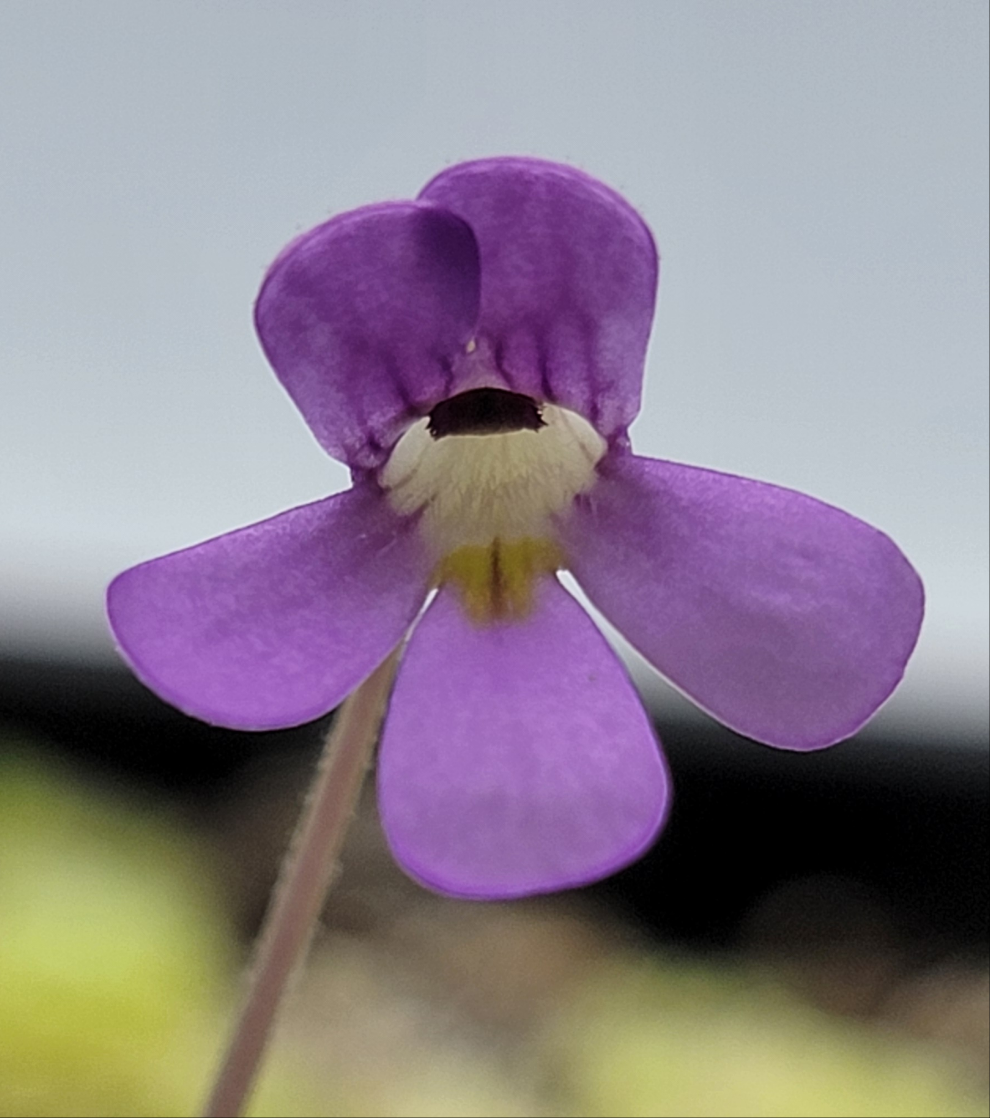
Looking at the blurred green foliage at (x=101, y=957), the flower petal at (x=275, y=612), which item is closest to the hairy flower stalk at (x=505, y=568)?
the flower petal at (x=275, y=612)

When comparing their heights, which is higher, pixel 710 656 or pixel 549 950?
pixel 710 656

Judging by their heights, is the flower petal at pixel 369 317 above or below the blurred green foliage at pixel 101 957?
above

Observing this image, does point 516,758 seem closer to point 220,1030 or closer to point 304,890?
point 304,890

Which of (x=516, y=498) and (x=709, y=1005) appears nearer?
(x=516, y=498)

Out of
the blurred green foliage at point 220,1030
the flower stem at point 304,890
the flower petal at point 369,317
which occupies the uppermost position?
the flower petal at point 369,317

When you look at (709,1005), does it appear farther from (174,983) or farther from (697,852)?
(174,983)

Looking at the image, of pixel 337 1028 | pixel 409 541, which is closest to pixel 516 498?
pixel 409 541

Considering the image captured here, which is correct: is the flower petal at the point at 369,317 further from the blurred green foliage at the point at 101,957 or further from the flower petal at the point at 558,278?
the blurred green foliage at the point at 101,957

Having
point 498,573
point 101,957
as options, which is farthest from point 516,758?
point 101,957
